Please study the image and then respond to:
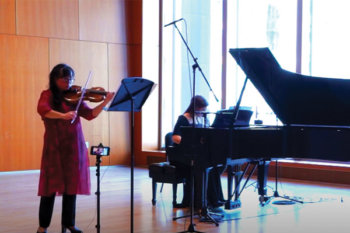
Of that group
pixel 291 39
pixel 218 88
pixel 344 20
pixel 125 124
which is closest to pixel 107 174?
pixel 125 124

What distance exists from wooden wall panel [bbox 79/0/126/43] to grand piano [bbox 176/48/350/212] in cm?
534

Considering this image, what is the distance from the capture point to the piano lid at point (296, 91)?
4.86 metres

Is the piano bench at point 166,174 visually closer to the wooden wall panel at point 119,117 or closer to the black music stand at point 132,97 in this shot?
the black music stand at point 132,97

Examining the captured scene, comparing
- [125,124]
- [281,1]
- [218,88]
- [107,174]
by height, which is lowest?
[107,174]

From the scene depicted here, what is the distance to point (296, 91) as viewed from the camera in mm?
5082

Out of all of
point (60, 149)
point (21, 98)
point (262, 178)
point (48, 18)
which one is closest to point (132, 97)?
point (60, 149)

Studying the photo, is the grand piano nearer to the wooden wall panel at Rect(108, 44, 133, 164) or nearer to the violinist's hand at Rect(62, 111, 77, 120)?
the violinist's hand at Rect(62, 111, 77, 120)

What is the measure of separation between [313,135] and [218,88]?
183 inches

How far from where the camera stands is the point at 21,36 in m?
9.00

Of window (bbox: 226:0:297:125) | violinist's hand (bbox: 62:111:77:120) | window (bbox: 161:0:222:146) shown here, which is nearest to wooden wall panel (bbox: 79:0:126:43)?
window (bbox: 161:0:222:146)

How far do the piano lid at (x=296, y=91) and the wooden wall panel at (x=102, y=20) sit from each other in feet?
17.7

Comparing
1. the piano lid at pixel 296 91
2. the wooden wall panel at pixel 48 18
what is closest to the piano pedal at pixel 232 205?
the piano lid at pixel 296 91

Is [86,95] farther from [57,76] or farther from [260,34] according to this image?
[260,34]

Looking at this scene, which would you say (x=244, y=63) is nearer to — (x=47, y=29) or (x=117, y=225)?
(x=117, y=225)
